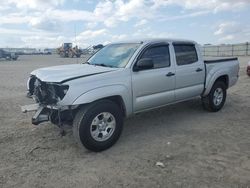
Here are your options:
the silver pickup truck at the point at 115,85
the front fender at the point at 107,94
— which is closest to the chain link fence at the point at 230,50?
the silver pickup truck at the point at 115,85

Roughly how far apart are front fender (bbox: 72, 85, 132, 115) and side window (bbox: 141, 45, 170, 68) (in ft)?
3.05

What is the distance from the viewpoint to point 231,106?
832 centimetres

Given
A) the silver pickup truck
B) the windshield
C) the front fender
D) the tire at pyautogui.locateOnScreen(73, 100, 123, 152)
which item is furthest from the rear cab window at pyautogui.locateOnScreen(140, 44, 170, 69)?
the tire at pyautogui.locateOnScreen(73, 100, 123, 152)

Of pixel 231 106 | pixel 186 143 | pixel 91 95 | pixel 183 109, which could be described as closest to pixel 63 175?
pixel 91 95

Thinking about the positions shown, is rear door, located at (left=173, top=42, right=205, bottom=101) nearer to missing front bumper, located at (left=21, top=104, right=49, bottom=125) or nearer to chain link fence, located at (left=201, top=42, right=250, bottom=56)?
missing front bumper, located at (left=21, top=104, right=49, bottom=125)

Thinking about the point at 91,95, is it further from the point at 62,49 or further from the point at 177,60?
the point at 62,49

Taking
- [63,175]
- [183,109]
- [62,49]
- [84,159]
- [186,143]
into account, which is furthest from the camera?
[62,49]

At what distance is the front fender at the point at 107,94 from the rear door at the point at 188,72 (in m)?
1.47

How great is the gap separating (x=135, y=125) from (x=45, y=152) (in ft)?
7.15

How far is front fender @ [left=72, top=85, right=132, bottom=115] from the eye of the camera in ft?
15.6

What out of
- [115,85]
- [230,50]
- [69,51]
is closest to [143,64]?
[115,85]

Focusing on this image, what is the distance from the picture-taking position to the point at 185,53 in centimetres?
686

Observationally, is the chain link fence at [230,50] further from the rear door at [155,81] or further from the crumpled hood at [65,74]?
the crumpled hood at [65,74]

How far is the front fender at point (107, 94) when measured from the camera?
4.74 m
